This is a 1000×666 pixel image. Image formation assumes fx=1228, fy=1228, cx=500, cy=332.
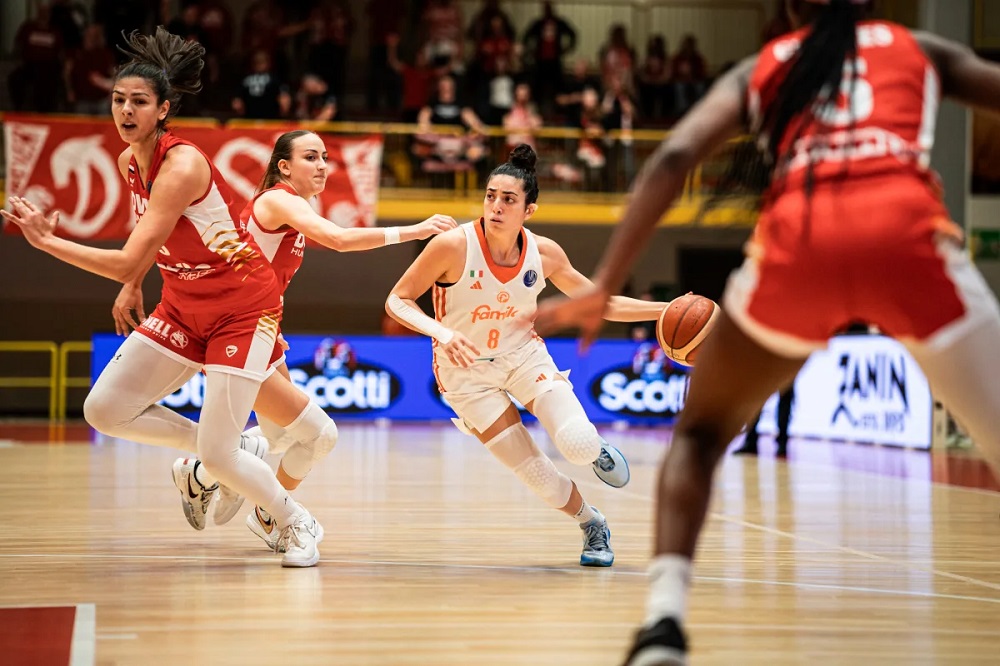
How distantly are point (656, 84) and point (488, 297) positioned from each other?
14.3m

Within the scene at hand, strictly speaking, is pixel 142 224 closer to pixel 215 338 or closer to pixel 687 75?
pixel 215 338

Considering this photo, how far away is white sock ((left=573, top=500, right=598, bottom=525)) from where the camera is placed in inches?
199

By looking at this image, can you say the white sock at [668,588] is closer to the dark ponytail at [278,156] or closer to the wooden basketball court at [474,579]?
the wooden basketball court at [474,579]

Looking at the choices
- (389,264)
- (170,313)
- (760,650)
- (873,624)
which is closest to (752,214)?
(760,650)

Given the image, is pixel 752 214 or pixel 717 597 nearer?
pixel 752 214

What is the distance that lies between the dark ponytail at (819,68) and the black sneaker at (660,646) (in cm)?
108

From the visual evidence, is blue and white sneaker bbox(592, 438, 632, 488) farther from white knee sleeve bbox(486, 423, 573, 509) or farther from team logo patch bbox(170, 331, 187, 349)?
team logo patch bbox(170, 331, 187, 349)

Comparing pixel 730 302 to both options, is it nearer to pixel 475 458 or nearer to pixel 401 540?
pixel 401 540

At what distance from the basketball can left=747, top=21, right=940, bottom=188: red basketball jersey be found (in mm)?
2653

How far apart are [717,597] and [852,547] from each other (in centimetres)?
170

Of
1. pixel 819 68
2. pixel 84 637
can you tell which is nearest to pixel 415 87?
pixel 84 637

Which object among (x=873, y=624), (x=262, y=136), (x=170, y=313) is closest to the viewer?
(x=873, y=624)

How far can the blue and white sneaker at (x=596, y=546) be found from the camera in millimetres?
4965

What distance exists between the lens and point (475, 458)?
36.0 ft
